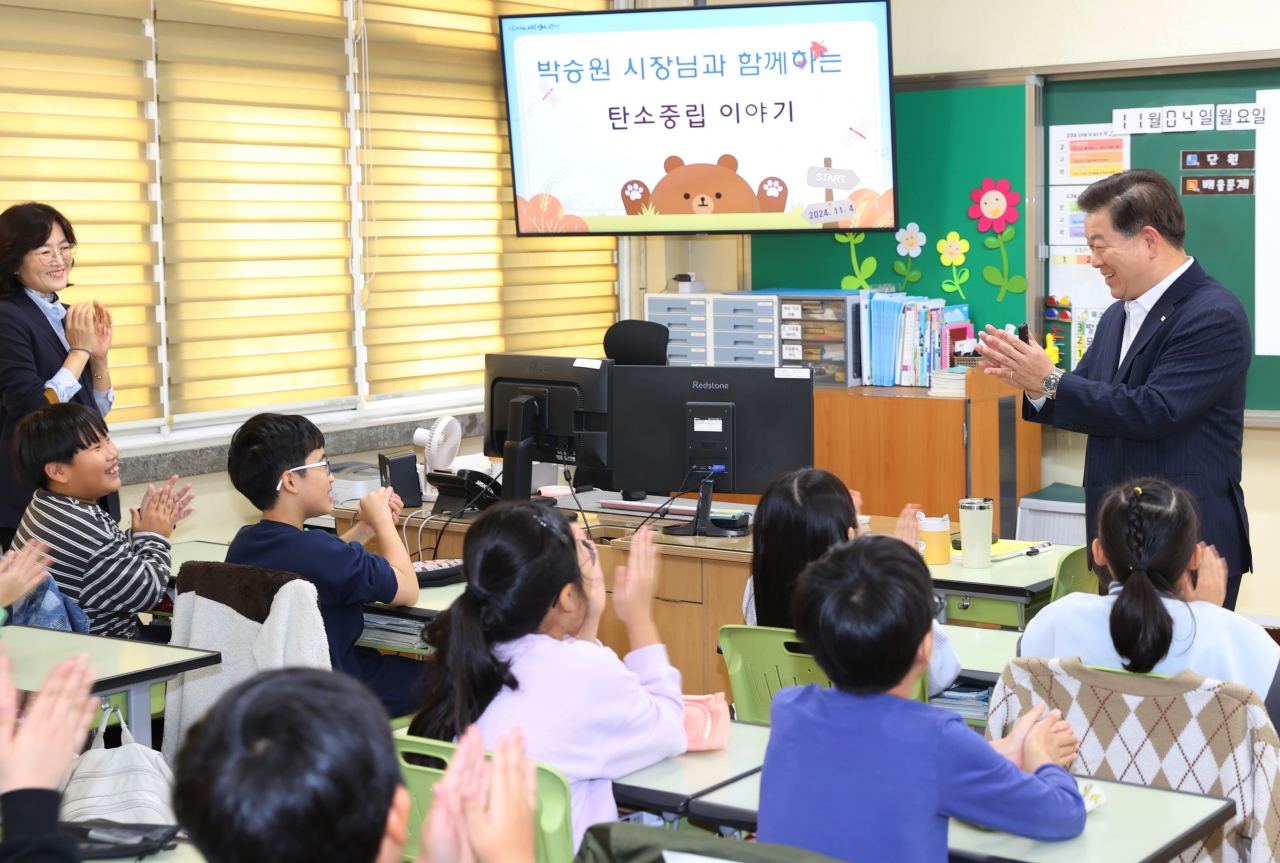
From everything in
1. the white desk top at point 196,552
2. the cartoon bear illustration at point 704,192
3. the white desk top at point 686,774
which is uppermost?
the cartoon bear illustration at point 704,192

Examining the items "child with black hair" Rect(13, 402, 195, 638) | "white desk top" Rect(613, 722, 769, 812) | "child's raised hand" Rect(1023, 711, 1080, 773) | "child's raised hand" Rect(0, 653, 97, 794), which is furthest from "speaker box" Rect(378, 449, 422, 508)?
"child's raised hand" Rect(0, 653, 97, 794)

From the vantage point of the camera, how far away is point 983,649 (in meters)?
2.70

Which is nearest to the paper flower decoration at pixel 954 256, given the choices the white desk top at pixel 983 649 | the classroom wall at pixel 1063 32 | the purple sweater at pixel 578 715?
the classroom wall at pixel 1063 32

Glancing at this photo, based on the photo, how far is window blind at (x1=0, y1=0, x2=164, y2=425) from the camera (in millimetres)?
4090

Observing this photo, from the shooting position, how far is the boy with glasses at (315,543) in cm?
292

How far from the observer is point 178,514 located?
11.1 feet

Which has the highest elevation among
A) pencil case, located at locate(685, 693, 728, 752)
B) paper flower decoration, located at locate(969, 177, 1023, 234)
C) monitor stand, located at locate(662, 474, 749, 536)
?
paper flower decoration, located at locate(969, 177, 1023, 234)

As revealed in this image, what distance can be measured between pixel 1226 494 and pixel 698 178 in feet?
9.35

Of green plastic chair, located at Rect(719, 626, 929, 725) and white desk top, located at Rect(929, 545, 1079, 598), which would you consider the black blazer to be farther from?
white desk top, located at Rect(929, 545, 1079, 598)

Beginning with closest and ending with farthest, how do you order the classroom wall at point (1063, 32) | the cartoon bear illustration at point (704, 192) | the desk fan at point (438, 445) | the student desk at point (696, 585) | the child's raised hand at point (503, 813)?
the child's raised hand at point (503, 813) < the student desk at point (696, 585) < the desk fan at point (438, 445) < the classroom wall at point (1063, 32) < the cartoon bear illustration at point (704, 192)

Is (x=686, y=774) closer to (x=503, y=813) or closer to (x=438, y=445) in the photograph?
(x=503, y=813)

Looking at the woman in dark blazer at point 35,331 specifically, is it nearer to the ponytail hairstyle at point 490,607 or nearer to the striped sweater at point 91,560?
the striped sweater at point 91,560

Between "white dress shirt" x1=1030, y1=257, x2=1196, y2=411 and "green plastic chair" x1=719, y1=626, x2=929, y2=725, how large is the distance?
1.12 metres

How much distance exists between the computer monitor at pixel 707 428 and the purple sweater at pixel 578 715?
1491 mm
